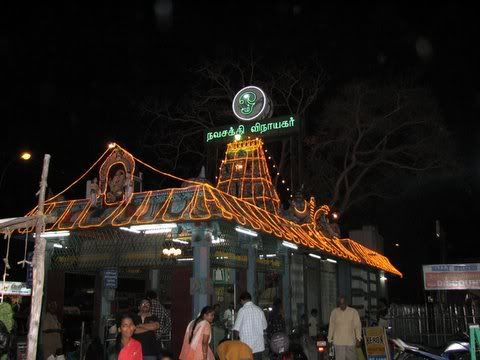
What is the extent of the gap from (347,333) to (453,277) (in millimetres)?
5005

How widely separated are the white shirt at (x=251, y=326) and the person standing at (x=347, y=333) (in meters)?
2.41

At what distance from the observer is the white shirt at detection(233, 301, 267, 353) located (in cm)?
948

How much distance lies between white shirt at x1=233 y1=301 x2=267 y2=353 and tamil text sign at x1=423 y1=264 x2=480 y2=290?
23.2 feet

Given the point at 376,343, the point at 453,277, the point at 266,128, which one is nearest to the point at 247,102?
the point at 266,128

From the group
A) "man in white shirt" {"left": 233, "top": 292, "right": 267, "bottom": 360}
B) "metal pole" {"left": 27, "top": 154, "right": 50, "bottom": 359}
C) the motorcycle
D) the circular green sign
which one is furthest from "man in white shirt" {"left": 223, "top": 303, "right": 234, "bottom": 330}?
"metal pole" {"left": 27, "top": 154, "right": 50, "bottom": 359}

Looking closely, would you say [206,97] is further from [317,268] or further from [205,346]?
[205,346]

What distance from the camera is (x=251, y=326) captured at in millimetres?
A: 9484

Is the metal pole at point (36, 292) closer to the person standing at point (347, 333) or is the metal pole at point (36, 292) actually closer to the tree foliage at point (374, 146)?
the person standing at point (347, 333)

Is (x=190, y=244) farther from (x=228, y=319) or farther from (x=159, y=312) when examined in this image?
(x=159, y=312)

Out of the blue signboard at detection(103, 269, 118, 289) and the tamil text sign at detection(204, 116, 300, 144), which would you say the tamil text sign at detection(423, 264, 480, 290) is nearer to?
the blue signboard at detection(103, 269, 118, 289)

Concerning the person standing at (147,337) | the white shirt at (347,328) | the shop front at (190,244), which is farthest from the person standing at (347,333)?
the person standing at (147,337)

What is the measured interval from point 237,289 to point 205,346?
35.6ft

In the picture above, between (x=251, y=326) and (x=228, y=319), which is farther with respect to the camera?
(x=228, y=319)

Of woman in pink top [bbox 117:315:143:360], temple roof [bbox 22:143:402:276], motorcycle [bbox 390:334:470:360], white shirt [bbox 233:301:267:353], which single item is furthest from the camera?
temple roof [bbox 22:143:402:276]
